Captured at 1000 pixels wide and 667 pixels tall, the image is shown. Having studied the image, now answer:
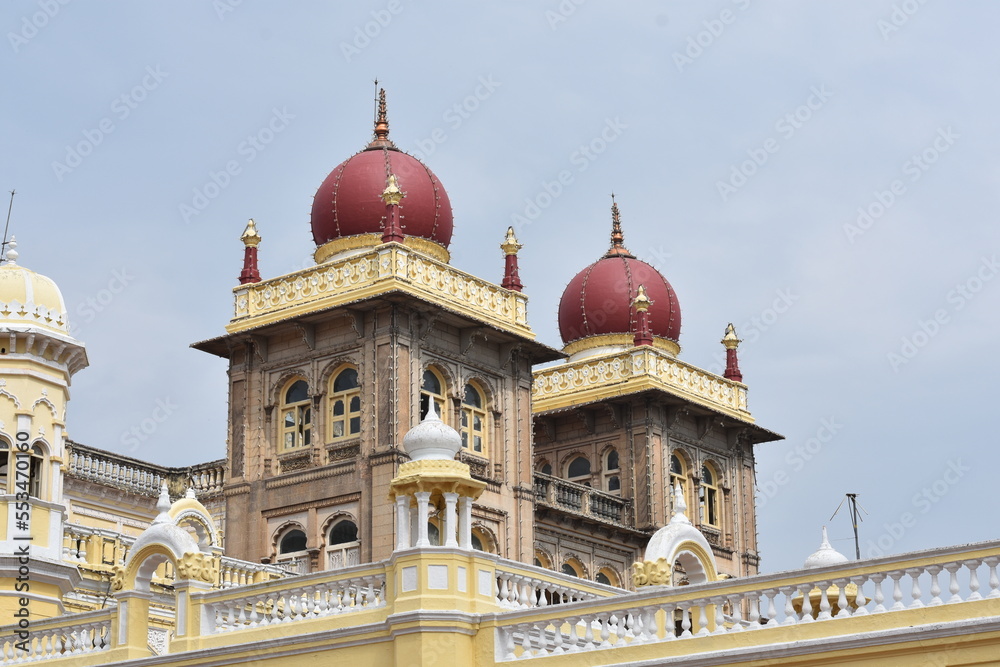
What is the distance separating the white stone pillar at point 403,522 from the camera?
1855 centimetres

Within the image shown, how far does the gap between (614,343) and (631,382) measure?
2.43 m

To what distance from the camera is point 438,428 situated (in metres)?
19.0

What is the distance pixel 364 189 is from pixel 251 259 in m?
2.79

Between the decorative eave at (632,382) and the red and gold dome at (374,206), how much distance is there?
673 centimetres

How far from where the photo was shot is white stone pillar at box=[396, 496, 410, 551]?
1855 cm

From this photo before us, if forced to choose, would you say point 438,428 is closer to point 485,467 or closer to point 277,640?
point 277,640

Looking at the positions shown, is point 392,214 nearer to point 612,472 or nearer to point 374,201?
point 374,201

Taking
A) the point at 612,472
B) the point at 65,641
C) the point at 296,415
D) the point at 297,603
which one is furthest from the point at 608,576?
the point at 297,603

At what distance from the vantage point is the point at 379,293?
3338 cm

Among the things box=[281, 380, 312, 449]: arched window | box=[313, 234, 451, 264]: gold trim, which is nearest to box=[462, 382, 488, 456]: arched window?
box=[313, 234, 451, 264]: gold trim

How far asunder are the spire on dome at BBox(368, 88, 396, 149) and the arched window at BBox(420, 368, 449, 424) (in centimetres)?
533

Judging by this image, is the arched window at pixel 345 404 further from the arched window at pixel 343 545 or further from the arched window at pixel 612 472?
the arched window at pixel 612 472

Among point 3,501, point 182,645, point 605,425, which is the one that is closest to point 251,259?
point 605,425

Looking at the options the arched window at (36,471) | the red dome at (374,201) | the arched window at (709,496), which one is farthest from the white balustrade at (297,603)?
the arched window at (709,496)
